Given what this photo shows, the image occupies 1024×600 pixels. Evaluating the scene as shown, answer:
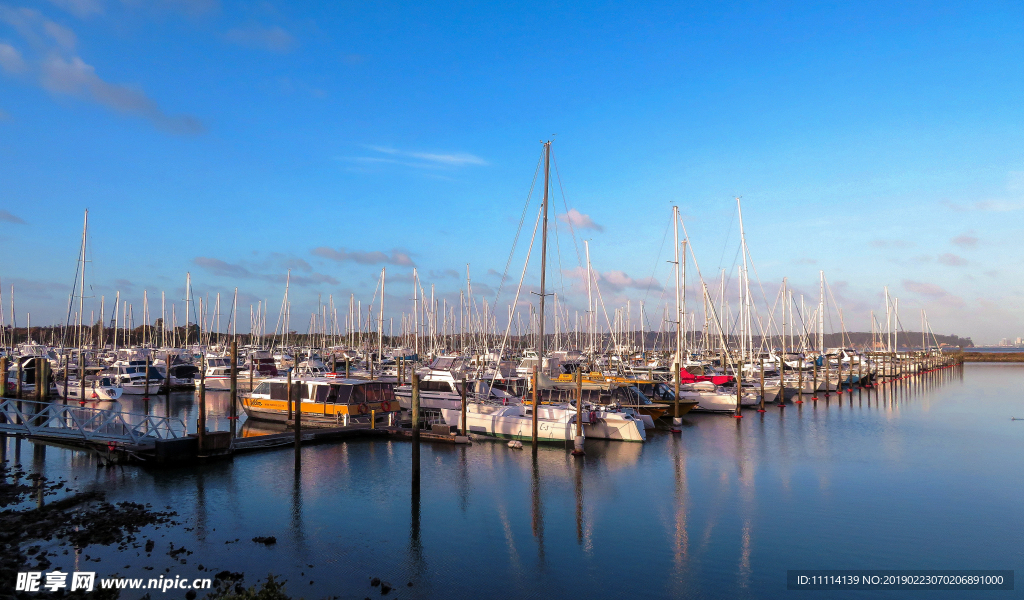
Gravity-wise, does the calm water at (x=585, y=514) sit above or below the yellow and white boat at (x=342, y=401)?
below

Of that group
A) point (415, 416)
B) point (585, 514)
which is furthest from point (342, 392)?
point (585, 514)

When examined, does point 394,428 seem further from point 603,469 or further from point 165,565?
point 165,565

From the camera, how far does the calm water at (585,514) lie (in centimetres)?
1487

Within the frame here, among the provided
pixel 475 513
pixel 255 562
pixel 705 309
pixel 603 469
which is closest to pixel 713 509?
pixel 603 469

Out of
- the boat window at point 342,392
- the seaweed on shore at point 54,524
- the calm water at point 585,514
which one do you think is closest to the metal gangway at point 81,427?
the calm water at point 585,514

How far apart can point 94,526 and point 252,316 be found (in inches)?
3379

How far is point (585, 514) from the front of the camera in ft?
65.0

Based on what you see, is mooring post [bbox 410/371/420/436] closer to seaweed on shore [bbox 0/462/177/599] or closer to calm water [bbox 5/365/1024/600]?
calm water [bbox 5/365/1024/600]

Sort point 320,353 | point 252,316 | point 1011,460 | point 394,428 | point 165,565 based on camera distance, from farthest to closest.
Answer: point 252,316, point 320,353, point 394,428, point 1011,460, point 165,565

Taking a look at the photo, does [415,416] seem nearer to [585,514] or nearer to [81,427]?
[585,514]

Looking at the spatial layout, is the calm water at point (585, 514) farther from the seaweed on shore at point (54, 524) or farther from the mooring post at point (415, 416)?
the mooring post at point (415, 416)

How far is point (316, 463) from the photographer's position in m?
26.6

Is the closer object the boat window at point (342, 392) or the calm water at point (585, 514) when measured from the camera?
the calm water at point (585, 514)

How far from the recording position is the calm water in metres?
14.9
